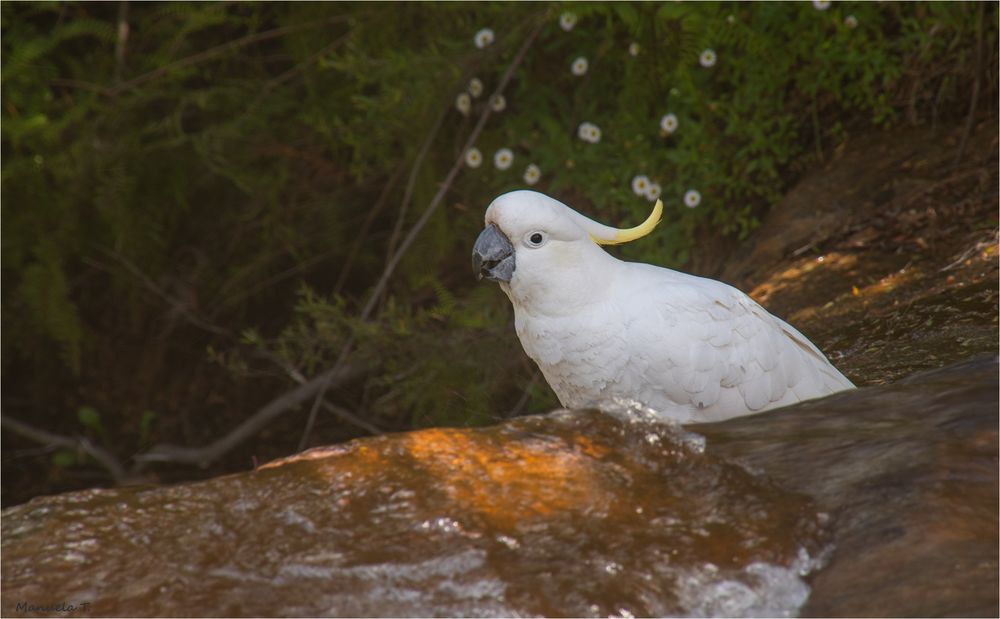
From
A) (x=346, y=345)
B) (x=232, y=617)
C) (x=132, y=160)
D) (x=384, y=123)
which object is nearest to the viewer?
(x=232, y=617)

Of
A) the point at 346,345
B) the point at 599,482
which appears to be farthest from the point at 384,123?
the point at 599,482

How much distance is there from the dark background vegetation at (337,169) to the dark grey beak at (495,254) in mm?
1168

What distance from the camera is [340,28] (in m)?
4.20

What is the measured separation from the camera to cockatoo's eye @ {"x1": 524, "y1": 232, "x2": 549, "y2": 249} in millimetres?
2178

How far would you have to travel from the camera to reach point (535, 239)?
2189mm

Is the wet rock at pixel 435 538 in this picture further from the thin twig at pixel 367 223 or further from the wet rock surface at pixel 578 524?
the thin twig at pixel 367 223

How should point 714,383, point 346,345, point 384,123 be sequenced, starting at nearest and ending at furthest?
point 714,383 → point 346,345 → point 384,123

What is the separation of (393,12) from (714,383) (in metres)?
2.31

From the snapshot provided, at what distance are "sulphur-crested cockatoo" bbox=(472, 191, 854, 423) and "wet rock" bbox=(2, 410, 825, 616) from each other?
1.70 feet

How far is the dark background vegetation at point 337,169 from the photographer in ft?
11.4

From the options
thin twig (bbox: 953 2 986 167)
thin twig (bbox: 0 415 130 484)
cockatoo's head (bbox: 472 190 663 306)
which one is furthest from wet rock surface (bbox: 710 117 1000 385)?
thin twig (bbox: 0 415 130 484)

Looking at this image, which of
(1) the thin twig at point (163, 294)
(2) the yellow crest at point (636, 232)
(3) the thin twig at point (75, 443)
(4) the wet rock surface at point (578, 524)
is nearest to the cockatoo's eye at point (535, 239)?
(2) the yellow crest at point (636, 232)

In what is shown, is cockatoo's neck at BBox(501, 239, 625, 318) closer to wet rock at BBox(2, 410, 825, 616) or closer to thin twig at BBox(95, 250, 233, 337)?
wet rock at BBox(2, 410, 825, 616)

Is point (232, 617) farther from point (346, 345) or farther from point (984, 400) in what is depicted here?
point (346, 345)
